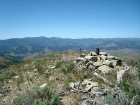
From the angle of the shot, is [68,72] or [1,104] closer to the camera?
[1,104]

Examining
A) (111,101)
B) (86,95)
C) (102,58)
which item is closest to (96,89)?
(86,95)

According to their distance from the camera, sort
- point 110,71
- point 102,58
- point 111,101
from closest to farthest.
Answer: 1. point 111,101
2. point 110,71
3. point 102,58

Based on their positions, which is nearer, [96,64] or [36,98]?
[36,98]

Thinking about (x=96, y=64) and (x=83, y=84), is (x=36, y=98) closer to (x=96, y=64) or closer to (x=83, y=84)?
(x=83, y=84)

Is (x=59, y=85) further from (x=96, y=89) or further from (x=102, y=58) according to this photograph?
(x=102, y=58)

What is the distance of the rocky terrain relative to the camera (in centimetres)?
900

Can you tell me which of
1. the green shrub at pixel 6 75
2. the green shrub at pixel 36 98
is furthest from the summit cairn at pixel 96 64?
the green shrub at pixel 6 75

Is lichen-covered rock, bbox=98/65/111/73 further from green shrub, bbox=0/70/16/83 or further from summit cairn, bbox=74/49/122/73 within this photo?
green shrub, bbox=0/70/16/83

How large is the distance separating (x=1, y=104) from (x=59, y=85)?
14.5ft

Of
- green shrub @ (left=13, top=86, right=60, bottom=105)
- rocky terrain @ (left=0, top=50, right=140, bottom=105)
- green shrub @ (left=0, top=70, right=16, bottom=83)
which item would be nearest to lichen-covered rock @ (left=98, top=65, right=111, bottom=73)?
rocky terrain @ (left=0, top=50, right=140, bottom=105)

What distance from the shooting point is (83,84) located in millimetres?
11586

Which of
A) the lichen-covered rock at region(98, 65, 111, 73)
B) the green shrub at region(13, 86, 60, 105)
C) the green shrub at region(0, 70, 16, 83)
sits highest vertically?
the lichen-covered rock at region(98, 65, 111, 73)

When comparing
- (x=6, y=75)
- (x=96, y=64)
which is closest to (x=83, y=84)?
(x=96, y=64)

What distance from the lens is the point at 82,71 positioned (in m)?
15.4
